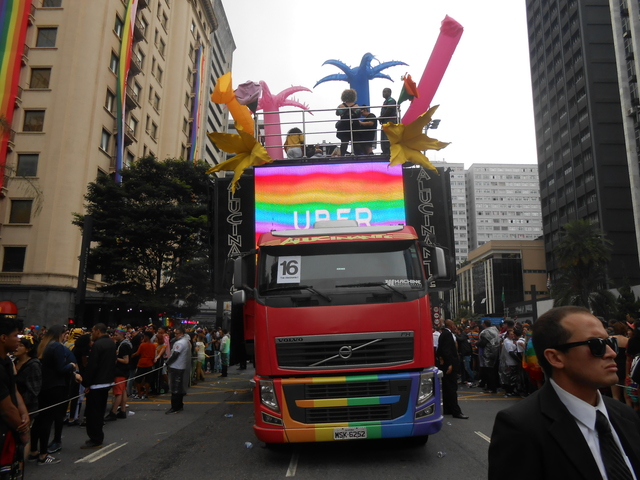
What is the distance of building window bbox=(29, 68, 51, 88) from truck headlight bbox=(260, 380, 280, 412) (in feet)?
112

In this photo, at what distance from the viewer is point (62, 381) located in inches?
286

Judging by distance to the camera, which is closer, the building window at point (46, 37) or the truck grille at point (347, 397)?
the truck grille at point (347, 397)

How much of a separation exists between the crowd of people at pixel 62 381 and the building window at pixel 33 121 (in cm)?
2450

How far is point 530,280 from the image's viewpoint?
362 ft

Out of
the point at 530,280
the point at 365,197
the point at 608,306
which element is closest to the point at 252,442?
the point at 365,197

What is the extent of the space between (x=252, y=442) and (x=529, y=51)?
10220cm

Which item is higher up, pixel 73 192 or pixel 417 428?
pixel 73 192

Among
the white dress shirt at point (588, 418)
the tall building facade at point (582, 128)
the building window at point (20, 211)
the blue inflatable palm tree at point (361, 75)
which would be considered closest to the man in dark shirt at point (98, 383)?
the blue inflatable palm tree at point (361, 75)

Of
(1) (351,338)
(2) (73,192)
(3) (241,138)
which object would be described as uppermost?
(2) (73,192)

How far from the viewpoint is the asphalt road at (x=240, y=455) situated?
20.7 ft

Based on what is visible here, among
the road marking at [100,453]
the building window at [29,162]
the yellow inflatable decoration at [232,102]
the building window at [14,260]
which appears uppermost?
the building window at [29,162]

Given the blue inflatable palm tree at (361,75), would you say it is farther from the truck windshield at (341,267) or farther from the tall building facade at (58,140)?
the tall building facade at (58,140)

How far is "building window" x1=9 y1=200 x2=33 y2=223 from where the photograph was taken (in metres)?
31.9

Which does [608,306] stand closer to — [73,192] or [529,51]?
[73,192]
